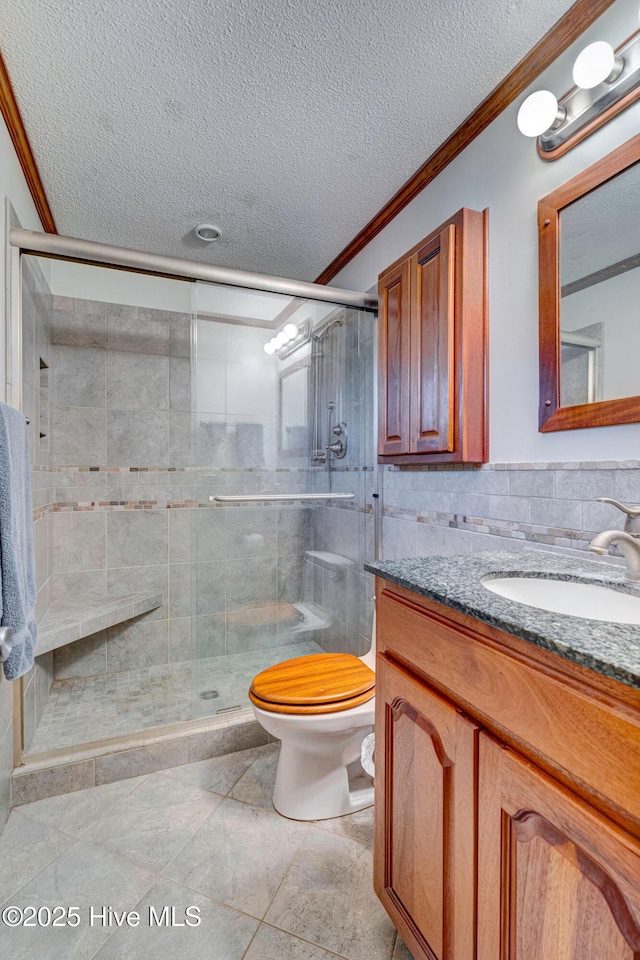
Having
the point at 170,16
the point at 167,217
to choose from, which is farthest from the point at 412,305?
the point at 167,217

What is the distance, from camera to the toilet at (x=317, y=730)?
144cm

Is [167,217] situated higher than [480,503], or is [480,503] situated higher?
[167,217]

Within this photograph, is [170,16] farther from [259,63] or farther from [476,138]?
[476,138]

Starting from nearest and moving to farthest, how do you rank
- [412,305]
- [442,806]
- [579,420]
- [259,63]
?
[442,806]
[579,420]
[259,63]
[412,305]

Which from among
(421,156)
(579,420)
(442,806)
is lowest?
(442,806)

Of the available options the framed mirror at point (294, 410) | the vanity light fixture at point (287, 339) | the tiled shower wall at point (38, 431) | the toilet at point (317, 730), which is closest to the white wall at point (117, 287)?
the tiled shower wall at point (38, 431)

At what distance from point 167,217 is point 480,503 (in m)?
1.90

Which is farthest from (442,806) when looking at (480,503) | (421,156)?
(421,156)

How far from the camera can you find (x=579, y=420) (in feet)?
3.84

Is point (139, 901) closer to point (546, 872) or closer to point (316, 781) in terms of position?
point (316, 781)

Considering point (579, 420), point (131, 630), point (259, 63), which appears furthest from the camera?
point (131, 630)

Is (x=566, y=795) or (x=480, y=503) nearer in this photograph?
(x=566, y=795)

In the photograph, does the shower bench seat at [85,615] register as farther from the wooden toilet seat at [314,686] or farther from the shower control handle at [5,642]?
the wooden toilet seat at [314,686]

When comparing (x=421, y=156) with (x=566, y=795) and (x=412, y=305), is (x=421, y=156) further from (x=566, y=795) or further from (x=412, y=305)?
(x=566, y=795)
